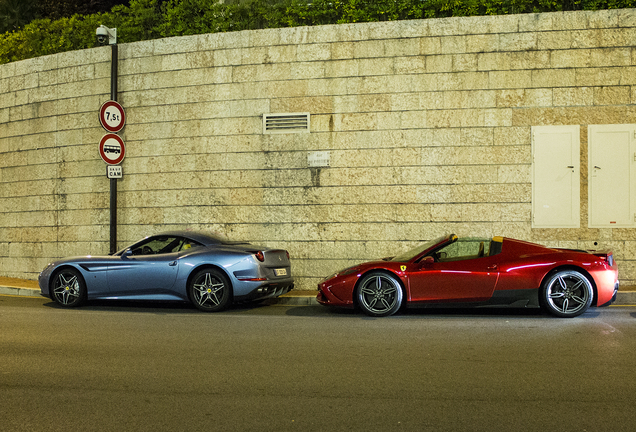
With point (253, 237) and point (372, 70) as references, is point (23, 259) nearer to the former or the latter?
point (253, 237)

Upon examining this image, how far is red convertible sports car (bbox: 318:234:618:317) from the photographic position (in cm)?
741

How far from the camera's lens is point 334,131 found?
11.2m

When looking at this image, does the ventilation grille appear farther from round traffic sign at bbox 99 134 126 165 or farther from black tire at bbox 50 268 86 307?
black tire at bbox 50 268 86 307

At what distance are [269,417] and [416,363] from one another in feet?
6.08

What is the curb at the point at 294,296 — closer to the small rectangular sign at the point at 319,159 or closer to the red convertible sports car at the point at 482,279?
the red convertible sports car at the point at 482,279

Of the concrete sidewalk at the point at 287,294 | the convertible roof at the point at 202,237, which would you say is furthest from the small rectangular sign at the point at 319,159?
the convertible roof at the point at 202,237

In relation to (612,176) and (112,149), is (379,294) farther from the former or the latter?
(112,149)

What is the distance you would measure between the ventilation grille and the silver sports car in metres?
3.29

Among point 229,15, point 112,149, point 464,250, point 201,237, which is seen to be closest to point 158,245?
point 201,237

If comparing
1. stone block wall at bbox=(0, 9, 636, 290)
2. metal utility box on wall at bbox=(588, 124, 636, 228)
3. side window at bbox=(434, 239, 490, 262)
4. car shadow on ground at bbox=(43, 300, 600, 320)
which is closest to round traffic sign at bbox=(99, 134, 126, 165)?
stone block wall at bbox=(0, 9, 636, 290)

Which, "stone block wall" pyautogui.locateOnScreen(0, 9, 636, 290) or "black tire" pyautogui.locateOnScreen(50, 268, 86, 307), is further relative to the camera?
"stone block wall" pyautogui.locateOnScreen(0, 9, 636, 290)

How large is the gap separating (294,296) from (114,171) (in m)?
4.68

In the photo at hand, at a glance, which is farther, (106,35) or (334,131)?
(106,35)

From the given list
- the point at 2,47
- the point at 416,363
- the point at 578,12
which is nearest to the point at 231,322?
the point at 416,363
